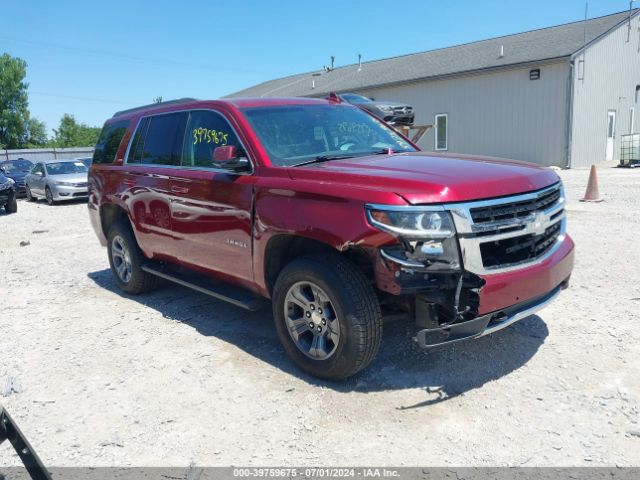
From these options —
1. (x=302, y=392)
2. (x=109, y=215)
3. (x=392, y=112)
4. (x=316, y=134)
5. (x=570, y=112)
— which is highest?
(x=392, y=112)

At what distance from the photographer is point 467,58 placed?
82.3 ft

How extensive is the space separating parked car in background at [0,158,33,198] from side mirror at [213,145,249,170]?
61.3 ft

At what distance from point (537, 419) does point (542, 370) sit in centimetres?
66

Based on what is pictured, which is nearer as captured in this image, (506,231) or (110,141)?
(506,231)

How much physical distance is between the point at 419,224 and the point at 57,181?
16278mm

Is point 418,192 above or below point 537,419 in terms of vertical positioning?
above

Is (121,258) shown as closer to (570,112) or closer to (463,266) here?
(463,266)

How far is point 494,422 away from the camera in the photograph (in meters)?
3.14

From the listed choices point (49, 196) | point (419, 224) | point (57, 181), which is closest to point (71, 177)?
point (57, 181)

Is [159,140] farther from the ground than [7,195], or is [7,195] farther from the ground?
[159,140]

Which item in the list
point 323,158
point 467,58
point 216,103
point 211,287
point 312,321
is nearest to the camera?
point 312,321

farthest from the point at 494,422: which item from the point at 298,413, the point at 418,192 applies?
the point at 418,192

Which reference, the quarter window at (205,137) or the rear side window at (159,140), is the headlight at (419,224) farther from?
the rear side window at (159,140)

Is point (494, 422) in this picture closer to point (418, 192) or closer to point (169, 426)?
point (418, 192)
